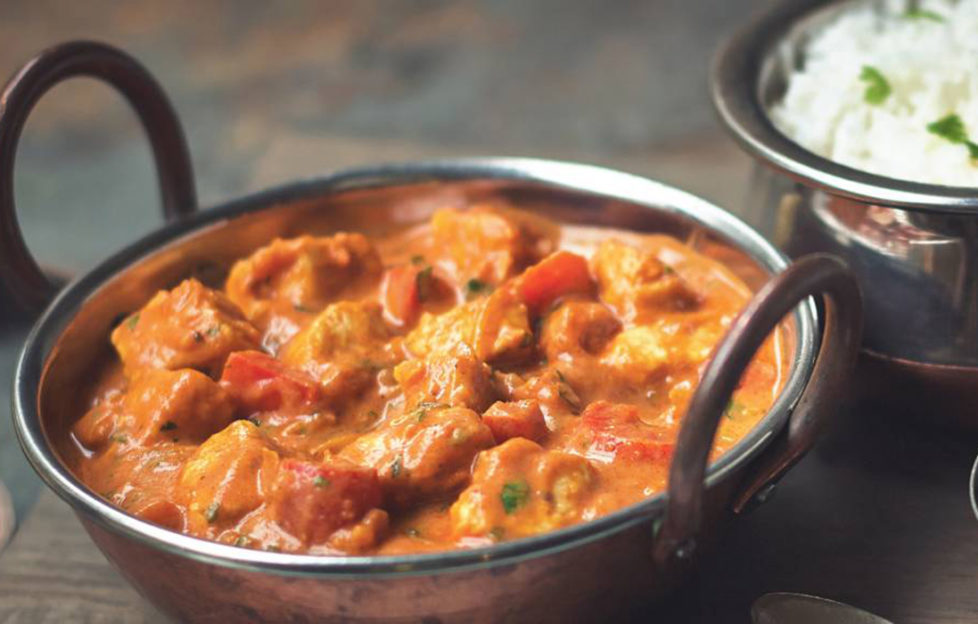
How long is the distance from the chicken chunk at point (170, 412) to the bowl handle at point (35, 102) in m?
0.44

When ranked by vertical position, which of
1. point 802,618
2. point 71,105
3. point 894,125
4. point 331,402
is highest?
point 894,125

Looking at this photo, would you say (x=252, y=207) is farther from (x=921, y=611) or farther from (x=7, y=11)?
(x=7, y=11)

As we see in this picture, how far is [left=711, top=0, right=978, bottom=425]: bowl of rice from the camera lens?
7.63ft

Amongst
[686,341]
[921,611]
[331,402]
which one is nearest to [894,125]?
[686,341]

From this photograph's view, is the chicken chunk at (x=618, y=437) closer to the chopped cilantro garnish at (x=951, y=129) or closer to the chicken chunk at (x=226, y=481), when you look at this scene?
the chicken chunk at (x=226, y=481)

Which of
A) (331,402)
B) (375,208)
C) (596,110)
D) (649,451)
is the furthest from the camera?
(596,110)

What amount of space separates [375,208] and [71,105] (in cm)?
310

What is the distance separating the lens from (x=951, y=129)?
2559 mm

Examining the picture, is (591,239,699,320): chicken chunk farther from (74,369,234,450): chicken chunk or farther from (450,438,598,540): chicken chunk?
(74,369,234,450): chicken chunk

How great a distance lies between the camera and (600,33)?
5609 millimetres

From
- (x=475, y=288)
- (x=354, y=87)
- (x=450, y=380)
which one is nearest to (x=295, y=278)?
(x=475, y=288)

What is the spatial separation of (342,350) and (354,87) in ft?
11.2

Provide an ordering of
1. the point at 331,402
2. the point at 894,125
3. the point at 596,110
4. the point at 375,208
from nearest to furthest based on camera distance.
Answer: the point at 331,402
the point at 894,125
the point at 375,208
the point at 596,110

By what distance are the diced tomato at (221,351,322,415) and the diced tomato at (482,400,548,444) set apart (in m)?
0.36
